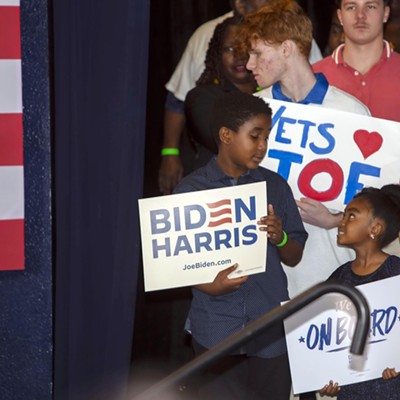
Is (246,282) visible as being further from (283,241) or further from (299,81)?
(299,81)

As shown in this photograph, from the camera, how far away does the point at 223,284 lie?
3.75 metres

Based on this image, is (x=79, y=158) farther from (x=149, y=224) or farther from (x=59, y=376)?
(x=59, y=376)

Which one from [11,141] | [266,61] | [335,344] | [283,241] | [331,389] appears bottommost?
[331,389]

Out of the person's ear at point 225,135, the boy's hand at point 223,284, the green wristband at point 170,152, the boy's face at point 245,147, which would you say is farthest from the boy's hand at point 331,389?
the green wristband at point 170,152

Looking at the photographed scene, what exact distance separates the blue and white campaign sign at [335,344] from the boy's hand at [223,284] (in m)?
0.23

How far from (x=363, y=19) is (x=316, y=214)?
2.33ft

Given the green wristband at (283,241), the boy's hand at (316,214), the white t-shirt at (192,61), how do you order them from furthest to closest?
the white t-shirt at (192,61), the boy's hand at (316,214), the green wristband at (283,241)

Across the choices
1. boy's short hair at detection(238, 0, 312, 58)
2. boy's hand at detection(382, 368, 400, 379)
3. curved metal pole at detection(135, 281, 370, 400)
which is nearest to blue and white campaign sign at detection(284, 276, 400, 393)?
boy's hand at detection(382, 368, 400, 379)

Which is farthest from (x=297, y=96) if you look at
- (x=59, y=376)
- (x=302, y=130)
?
(x=59, y=376)

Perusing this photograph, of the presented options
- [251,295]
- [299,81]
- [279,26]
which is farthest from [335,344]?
[279,26]

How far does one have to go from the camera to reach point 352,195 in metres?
3.92

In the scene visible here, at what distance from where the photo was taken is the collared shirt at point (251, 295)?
3773 millimetres

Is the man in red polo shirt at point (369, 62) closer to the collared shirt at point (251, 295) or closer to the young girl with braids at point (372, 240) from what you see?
the young girl with braids at point (372, 240)

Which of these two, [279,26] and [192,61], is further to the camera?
[192,61]
